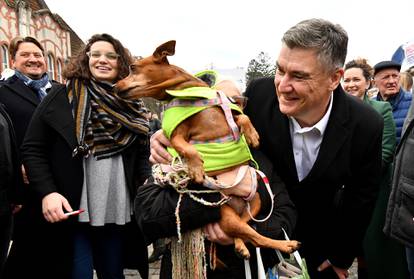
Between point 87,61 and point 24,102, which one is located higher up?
point 87,61

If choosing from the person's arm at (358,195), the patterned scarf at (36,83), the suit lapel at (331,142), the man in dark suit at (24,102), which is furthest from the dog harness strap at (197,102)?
the patterned scarf at (36,83)

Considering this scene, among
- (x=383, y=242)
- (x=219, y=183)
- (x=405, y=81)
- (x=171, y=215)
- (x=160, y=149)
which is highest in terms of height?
(x=405, y=81)

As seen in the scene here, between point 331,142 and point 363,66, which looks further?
point 363,66

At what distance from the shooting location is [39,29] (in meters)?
20.0

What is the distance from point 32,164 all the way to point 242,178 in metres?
1.64

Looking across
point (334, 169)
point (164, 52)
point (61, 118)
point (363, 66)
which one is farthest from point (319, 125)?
point (363, 66)

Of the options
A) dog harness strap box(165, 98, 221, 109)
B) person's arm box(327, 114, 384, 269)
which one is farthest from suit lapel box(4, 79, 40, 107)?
person's arm box(327, 114, 384, 269)

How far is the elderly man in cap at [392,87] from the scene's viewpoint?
4.30 meters

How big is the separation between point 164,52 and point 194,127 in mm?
483

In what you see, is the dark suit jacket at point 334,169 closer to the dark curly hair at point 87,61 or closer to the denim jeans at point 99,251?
the dark curly hair at point 87,61

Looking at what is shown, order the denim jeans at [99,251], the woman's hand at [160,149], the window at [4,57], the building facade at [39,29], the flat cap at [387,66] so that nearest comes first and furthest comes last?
1. the woman's hand at [160,149]
2. the denim jeans at [99,251]
3. the flat cap at [387,66]
4. the window at [4,57]
5. the building facade at [39,29]

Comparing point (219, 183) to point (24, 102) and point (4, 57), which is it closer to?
point (24, 102)

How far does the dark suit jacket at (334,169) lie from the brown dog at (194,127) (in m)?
0.30

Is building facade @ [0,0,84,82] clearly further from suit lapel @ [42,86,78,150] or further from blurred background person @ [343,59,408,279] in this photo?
blurred background person @ [343,59,408,279]
